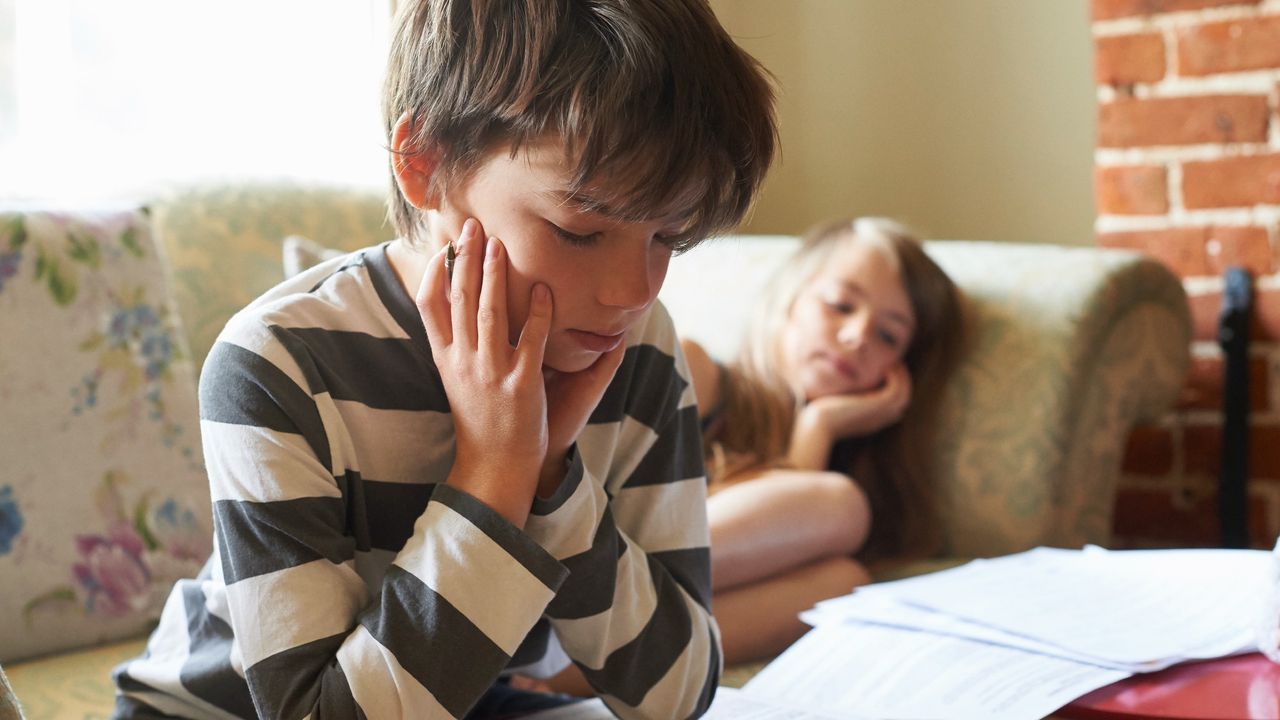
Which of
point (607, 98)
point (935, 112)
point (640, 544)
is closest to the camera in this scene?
point (607, 98)

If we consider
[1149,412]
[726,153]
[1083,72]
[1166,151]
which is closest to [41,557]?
[726,153]

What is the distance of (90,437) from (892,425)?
99cm

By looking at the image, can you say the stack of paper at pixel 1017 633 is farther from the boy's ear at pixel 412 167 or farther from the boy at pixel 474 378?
the boy's ear at pixel 412 167

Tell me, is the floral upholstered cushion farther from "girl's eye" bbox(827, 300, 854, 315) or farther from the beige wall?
the beige wall

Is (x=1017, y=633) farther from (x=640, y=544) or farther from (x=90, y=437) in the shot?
(x=90, y=437)

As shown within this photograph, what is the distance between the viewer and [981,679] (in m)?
0.90

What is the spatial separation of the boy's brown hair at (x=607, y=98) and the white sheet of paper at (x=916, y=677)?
38cm

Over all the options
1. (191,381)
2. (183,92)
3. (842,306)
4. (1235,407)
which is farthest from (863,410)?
(183,92)

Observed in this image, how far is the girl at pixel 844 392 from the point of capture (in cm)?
155

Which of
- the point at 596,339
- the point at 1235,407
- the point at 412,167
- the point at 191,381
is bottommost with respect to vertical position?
the point at 1235,407

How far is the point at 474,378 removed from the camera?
77 centimetres

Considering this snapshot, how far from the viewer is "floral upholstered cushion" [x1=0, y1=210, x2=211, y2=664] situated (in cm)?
125

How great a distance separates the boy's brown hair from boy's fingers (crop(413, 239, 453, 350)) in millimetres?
58

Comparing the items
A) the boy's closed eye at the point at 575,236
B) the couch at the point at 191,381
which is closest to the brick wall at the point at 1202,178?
the couch at the point at 191,381
